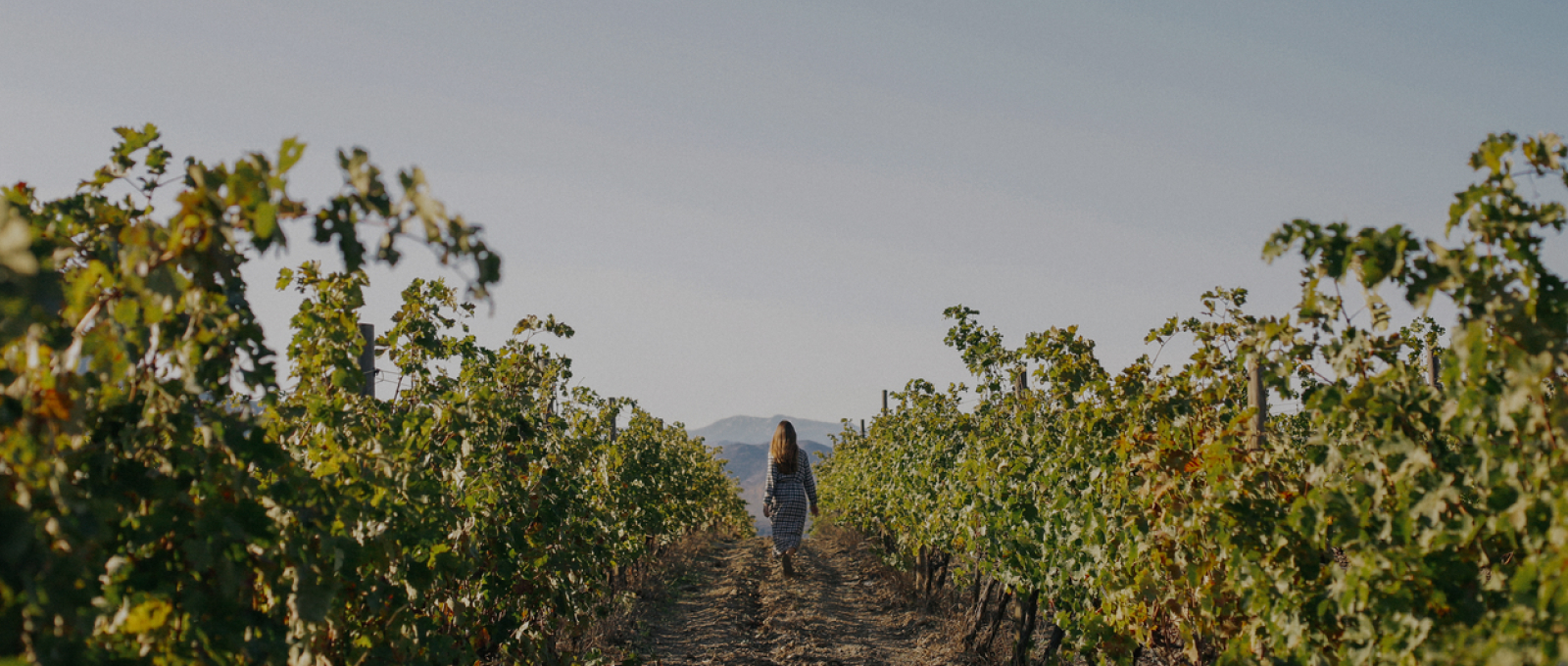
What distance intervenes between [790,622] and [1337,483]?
19.4ft

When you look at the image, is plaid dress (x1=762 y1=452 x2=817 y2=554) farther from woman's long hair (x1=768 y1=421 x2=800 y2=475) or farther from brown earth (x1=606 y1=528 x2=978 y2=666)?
brown earth (x1=606 y1=528 x2=978 y2=666)

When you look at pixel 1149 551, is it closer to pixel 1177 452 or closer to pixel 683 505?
pixel 1177 452

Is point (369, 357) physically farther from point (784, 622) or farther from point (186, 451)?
point (784, 622)

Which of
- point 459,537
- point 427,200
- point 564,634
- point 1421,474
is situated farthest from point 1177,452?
point 564,634

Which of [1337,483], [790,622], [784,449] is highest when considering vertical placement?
[784,449]

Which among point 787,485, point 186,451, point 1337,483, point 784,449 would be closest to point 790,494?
point 787,485

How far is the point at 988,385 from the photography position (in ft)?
24.7

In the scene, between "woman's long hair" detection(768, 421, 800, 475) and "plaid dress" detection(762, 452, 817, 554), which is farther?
"plaid dress" detection(762, 452, 817, 554)

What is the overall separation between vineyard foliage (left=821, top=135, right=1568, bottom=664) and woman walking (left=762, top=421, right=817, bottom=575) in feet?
11.2

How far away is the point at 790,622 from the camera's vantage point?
26.3 feet

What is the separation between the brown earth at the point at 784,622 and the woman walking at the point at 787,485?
2.55 ft

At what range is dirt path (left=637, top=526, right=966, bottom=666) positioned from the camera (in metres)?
6.91

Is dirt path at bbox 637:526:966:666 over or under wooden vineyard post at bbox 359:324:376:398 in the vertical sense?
under

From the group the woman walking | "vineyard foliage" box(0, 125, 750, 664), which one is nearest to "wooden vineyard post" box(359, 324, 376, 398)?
"vineyard foliage" box(0, 125, 750, 664)
